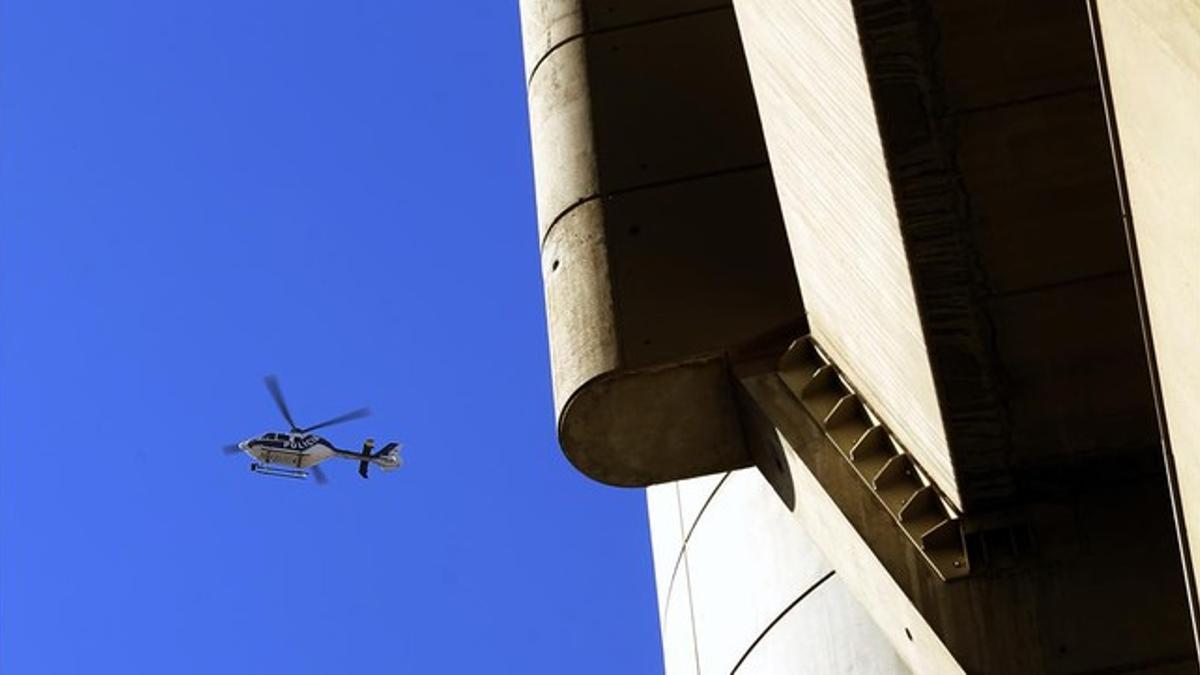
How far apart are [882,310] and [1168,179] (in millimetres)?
4190

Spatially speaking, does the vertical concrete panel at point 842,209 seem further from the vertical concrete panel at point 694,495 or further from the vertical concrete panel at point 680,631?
the vertical concrete panel at point 680,631

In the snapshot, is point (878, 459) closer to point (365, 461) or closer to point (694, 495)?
point (694, 495)

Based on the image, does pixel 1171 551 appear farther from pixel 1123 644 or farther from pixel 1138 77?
pixel 1138 77

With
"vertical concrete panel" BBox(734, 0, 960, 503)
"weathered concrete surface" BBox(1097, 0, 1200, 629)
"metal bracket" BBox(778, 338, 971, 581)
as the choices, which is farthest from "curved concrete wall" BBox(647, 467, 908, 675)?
"weathered concrete surface" BBox(1097, 0, 1200, 629)

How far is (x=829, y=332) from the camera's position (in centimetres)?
963

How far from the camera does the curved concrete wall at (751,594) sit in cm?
1143

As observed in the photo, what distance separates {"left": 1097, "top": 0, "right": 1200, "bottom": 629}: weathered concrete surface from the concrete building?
56cm

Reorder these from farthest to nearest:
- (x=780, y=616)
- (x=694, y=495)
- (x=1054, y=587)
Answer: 1. (x=694, y=495)
2. (x=780, y=616)
3. (x=1054, y=587)

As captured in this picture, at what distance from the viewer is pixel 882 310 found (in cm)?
864

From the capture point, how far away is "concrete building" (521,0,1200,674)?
25.7ft

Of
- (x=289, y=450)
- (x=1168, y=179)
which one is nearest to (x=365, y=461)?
(x=289, y=450)

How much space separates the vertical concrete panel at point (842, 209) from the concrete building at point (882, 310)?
0.7 inches

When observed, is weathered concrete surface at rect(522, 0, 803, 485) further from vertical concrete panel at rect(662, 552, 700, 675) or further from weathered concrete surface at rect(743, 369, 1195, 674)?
vertical concrete panel at rect(662, 552, 700, 675)

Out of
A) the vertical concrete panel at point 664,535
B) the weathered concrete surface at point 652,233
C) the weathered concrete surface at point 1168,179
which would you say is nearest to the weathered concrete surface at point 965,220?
the weathered concrete surface at point 652,233
